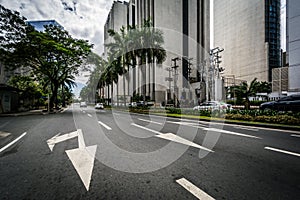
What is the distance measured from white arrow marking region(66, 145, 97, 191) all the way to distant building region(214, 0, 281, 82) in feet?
200

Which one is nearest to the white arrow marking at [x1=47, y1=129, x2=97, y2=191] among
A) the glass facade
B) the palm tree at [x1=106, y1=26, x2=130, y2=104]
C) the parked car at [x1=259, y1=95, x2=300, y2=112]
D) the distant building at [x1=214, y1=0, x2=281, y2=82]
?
the parked car at [x1=259, y1=95, x2=300, y2=112]

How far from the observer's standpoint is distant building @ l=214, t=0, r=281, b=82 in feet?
164

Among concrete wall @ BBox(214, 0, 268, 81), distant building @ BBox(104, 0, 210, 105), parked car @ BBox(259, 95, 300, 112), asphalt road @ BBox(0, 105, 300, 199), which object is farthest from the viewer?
concrete wall @ BBox(214, 0, 268, 81)

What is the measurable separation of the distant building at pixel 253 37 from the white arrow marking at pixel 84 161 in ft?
200

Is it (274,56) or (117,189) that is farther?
(274,56)

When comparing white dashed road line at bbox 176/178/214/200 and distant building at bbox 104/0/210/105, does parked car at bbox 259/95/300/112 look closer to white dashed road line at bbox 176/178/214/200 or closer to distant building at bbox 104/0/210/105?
white dashed road line at bbox 176/178/214/200

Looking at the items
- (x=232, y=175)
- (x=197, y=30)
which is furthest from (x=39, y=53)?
(x=197, y=30)

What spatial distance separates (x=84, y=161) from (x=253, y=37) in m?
65.9

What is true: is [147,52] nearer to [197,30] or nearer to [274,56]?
[197,30]

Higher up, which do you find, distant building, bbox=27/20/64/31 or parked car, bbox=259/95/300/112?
distant building, bbox=27/20/64/31

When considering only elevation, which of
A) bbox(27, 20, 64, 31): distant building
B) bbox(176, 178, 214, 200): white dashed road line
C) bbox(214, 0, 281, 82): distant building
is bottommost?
bbox(176, 178, 214, 200): white dashed road line

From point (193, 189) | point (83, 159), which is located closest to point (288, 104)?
point (193, 189)

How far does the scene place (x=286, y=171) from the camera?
296cm

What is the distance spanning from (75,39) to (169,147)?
2171cm
